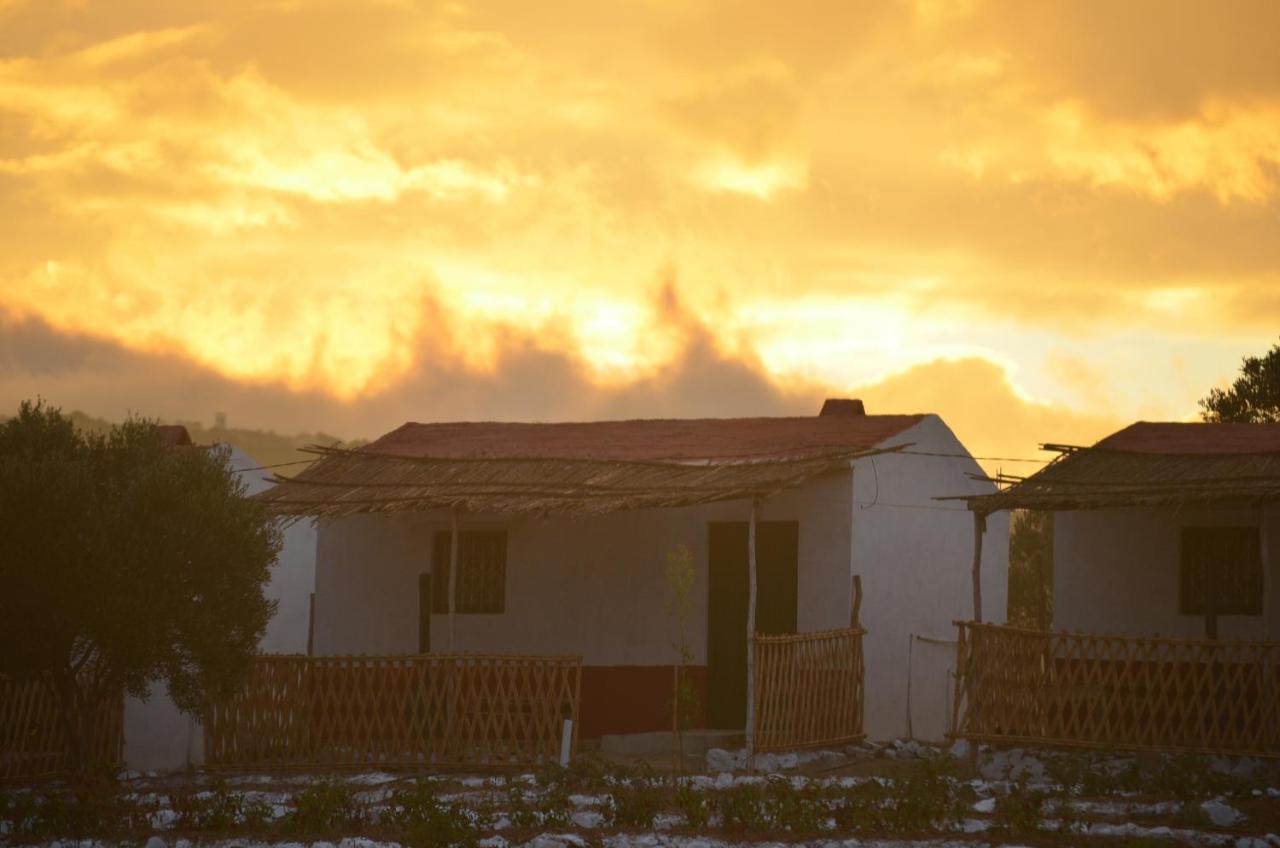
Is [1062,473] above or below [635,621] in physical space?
above

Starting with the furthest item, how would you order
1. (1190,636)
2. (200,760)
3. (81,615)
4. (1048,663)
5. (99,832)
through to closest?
(1190,636) → (200,760) → (1048,663) → (81,615) → (99,832)

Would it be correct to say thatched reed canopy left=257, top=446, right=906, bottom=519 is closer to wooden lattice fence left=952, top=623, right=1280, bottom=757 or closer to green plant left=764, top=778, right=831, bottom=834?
wooden lattice fence left=952, top=623, right=1280, bottom=757

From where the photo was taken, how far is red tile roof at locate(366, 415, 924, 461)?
21453 mm

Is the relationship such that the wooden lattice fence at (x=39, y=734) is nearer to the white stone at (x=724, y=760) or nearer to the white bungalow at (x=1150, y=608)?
the white stone at (x=724, y=760)

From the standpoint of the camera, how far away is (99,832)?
1355 centimetres

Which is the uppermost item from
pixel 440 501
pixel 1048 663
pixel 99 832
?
pixel 440 501

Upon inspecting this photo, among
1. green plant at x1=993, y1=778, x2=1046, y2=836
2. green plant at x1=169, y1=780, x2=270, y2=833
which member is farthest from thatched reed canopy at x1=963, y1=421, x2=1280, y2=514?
green plant at x1=169, y1=780, x2=270, y2=833

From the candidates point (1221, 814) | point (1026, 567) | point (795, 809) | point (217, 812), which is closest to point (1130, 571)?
point (1221, 814)

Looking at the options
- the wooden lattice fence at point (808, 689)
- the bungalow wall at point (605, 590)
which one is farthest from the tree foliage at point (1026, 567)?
the wooden lattice fence at point (808, 689)

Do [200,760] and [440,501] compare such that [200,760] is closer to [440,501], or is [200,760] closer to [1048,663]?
[440,501]

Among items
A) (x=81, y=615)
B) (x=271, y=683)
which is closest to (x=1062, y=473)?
(x=271, y=683)

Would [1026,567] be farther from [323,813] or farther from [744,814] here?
[323,813]

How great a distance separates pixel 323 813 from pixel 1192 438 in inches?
544

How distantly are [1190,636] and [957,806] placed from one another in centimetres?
799
